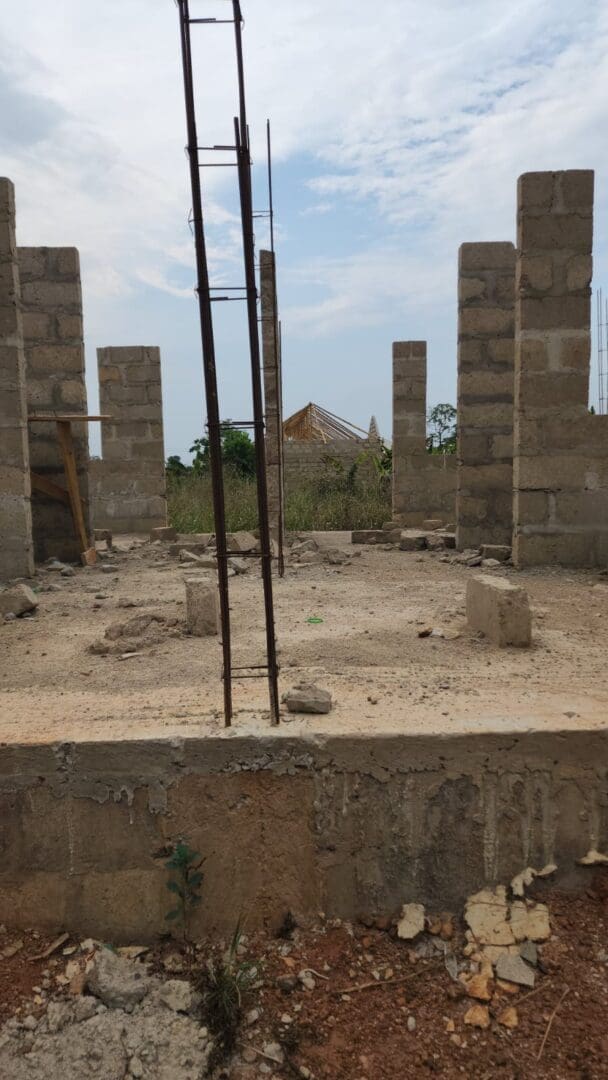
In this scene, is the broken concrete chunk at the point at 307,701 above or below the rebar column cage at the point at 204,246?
below

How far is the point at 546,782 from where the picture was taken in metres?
2.56

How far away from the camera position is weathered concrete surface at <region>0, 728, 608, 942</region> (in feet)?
8.34

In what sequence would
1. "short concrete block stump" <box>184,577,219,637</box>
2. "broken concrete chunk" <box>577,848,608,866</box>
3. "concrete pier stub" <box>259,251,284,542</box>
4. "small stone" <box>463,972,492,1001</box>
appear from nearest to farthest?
"small stone" <box>463,972,492,1001</box> < "broken concrete chunk" <box>577,848,608,866</box> < "short concrete block stump" <box>184,577,219,637</box> < "concrete pier stub" <box>259,251,284,542</box>

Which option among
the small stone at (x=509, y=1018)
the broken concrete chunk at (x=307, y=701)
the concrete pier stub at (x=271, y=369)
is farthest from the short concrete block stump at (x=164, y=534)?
the small stone at (x=509, y=1018)

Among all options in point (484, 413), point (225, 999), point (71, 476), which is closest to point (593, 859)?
point (225, 999)

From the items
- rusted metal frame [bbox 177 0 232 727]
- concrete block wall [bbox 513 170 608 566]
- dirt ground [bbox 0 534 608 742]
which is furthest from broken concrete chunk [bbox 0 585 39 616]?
concrete block wall [bbox 513 170 608 566]

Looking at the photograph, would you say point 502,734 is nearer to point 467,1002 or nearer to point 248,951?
point 467,1002

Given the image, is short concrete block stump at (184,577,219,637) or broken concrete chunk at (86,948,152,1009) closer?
broken concrete chunk at (86,948,152,1009)

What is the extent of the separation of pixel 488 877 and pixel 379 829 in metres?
0.41

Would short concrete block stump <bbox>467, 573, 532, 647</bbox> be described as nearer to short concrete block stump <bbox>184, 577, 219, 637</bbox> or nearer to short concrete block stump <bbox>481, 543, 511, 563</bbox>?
short concrete block stump <bbox>184, 577, 219, 637</bbox>

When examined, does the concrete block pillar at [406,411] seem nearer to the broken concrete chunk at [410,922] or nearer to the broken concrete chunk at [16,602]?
the broken concrete chunk at [16,602]

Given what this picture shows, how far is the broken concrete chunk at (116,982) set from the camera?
232 centimetres

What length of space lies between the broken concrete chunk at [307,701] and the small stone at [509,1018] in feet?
3.49

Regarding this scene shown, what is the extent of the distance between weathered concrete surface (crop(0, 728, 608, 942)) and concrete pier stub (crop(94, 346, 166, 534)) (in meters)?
9.48
